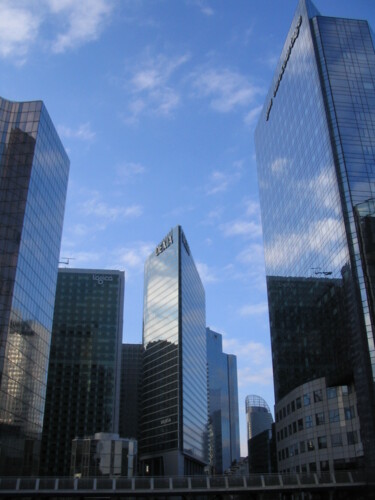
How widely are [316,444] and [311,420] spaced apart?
4.51 meters

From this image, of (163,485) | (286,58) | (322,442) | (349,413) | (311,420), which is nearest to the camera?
(163,485)

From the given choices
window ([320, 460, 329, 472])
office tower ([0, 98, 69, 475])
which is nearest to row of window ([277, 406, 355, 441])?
window ([320, 460, 329, 472])

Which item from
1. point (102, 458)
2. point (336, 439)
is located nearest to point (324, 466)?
point (336, 439)

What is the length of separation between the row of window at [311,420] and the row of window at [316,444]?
2542 millimetres

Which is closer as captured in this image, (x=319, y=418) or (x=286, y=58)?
(x=319, y=418)

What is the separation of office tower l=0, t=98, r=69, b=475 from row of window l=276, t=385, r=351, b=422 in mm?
50731

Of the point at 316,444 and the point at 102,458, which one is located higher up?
the point at 316,444

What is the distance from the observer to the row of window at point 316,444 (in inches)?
3477

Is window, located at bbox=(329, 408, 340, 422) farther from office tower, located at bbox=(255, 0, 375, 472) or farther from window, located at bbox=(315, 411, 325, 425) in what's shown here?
window, located at bbox=(315, 411, 325, 425)

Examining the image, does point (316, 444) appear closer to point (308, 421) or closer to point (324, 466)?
point (324, 466)

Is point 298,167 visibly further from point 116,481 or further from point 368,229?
point 116,481

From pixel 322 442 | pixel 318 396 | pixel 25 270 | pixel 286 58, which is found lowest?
pixel 322 442

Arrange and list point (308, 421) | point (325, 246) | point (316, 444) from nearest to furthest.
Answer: point (325, 246)
point (316, 444)
point (308, 421)

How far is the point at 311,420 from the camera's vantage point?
327ft
